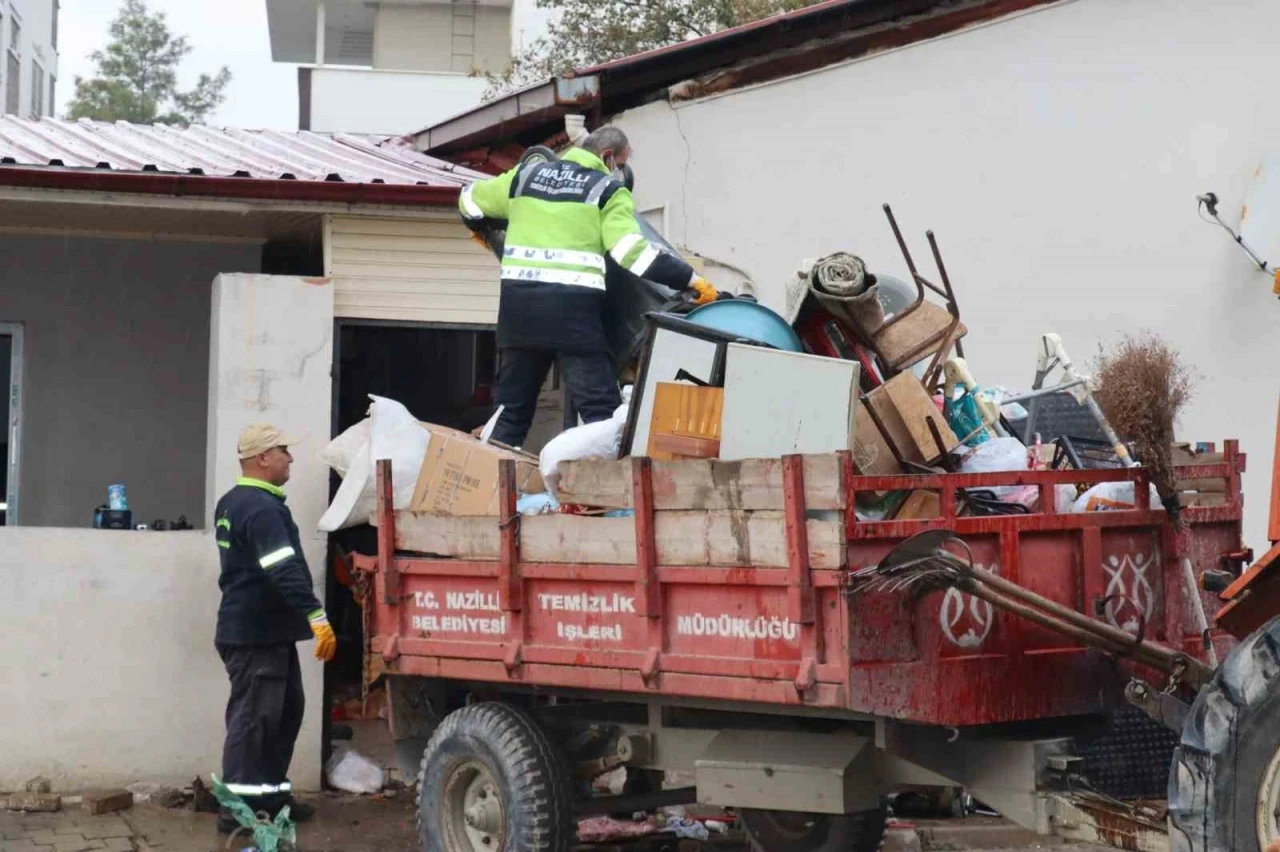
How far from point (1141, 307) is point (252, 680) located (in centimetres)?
564

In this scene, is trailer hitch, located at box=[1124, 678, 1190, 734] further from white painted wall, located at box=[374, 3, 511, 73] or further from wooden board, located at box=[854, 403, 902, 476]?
white painted wall, located at box=[374, 3, 511, 73]

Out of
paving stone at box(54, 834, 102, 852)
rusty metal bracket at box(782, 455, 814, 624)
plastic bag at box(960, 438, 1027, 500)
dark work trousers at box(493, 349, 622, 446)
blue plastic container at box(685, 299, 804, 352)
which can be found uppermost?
blue plastic container at box(685, 299, 804, 352)

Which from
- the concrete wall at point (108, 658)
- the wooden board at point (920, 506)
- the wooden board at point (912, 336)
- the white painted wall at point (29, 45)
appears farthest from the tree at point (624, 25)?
the wooden board at point (920, 506)

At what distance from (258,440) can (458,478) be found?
50.0 inches

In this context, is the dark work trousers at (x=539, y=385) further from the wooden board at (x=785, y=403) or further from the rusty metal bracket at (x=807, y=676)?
the rusty metal bracket at (x=807, y=676)

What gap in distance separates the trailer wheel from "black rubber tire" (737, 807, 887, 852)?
36.0 inches

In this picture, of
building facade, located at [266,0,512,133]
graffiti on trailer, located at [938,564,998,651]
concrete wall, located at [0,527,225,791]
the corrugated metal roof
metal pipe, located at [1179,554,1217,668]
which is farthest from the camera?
building facade, located at [266,0,512,133]

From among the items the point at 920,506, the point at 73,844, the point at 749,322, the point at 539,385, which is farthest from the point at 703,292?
the point at 73,844

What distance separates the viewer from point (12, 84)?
2812cm

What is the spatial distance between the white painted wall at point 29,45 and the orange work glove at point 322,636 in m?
21.8

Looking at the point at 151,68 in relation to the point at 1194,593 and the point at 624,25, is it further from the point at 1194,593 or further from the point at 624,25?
the point at 1194,593

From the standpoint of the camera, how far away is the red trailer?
486cm

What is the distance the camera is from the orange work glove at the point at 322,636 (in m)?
7.25

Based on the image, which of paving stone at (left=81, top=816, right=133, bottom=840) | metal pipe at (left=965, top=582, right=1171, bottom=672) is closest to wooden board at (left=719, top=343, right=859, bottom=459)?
metal pipe at (left=965, top=582, right=1171, bottom=672)
